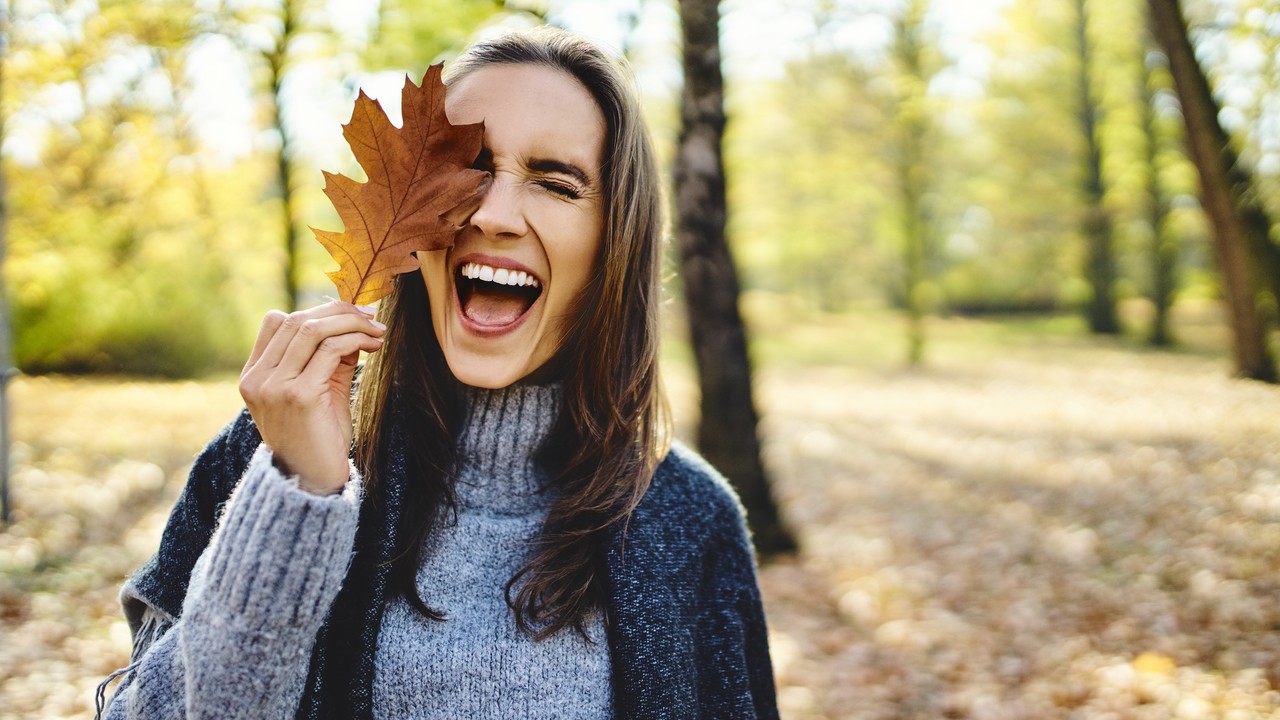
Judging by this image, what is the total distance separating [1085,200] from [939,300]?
11.4m

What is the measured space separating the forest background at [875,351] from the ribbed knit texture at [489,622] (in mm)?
548

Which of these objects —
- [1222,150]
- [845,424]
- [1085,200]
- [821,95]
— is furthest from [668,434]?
[1085,200]

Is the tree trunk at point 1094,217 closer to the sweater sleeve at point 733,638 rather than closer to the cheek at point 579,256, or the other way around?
the sweater sleeve at point 733,638

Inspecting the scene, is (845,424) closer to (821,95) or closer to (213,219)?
(821,95)

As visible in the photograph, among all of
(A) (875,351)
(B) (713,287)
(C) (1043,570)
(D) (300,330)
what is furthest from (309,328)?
(A) (875,351)

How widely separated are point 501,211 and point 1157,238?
23817mm

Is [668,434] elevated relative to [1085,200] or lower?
lower

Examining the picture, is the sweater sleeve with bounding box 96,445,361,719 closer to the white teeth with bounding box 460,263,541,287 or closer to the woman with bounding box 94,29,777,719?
the woman with bounding box 94,29,777,719

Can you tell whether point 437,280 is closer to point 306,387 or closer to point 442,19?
point 306,387

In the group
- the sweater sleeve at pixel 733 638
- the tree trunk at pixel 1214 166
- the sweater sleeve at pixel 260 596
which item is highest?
the tree trunk at pixel 1214 166

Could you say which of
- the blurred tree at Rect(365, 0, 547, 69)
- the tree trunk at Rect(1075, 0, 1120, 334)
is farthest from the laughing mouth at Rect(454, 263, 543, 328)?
the tree trunk at Rect(1075, 0, 1120, 334)

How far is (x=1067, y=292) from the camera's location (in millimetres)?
30609

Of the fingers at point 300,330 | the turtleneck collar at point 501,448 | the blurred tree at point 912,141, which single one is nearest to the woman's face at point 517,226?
the turtleneck collar at point 501,448

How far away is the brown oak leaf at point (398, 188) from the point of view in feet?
3.94
